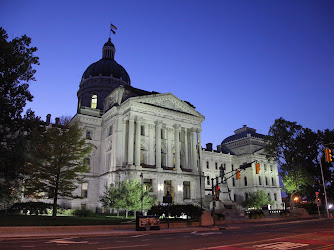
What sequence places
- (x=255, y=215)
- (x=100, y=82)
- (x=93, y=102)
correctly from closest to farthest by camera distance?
(x=255, y=215) < (x=93, y=102) < (x=100, y=82)

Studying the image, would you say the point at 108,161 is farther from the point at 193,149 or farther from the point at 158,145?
the point at 193,149

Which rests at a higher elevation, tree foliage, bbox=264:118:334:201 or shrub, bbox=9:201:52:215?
tree foliage, bbox=264:118:334:201

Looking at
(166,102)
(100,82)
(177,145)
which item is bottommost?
(177,145)

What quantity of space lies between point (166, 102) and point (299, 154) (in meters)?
27.9

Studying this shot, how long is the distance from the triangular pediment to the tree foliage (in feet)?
60.9

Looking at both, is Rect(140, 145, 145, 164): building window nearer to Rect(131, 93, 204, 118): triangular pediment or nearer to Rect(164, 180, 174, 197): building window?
Rect(164, 180, 174, 197): building window

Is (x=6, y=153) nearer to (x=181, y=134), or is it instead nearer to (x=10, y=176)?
(x=10, y=176)

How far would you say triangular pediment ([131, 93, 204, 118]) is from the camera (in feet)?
186

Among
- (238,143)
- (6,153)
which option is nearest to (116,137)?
(6,153)

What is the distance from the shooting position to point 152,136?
2299 inches

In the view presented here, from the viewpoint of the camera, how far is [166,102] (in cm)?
6047

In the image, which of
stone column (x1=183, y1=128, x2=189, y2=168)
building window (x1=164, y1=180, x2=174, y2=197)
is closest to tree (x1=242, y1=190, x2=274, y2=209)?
stone column (x1=183, y1=128, x2=189, y2=168)

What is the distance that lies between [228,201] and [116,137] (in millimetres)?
24047

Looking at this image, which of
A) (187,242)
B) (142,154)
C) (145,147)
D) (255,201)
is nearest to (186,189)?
(142,154)
